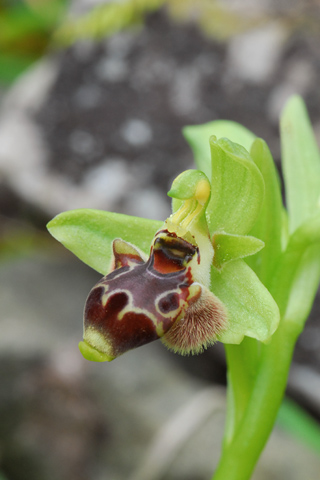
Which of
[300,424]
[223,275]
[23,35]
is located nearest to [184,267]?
[223,275]

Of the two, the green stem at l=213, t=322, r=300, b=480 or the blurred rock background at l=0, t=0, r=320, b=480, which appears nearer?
the green stem at l=213, t=322, r=300, b=480

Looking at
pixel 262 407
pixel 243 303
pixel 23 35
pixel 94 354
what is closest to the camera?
pixel 94 354

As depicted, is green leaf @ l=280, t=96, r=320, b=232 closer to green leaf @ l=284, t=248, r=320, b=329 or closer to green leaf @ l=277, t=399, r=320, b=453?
green leaf @ l=284, t=248, r=320, b=329

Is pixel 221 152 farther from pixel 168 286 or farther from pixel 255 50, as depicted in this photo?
pixel 255 50

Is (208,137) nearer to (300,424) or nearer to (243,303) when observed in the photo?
(243,303)

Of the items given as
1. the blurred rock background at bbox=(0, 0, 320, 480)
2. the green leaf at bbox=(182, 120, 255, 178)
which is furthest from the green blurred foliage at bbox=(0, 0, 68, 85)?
the green leaf at bbox=(182, 120, 255, 178)

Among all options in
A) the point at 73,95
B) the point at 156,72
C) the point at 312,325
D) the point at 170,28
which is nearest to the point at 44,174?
the point at 73,95
